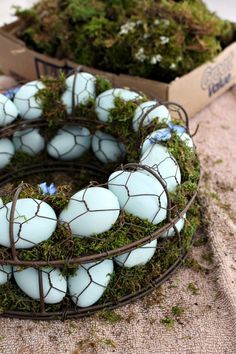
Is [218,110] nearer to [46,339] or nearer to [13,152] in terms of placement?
[13,152]

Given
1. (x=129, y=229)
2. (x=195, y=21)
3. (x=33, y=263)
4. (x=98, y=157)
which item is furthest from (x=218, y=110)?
(x=33, y=263)

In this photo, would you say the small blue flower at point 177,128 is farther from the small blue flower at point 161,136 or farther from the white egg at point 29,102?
the white egg at point 29,102

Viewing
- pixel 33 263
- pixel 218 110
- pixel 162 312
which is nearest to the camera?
pixel 33 263

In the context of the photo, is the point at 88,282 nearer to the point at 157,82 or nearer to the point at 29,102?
the point at 29,102

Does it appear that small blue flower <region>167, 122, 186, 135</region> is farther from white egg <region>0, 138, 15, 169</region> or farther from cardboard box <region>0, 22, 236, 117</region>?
white egg <region>0, 138, 15, 169</region>

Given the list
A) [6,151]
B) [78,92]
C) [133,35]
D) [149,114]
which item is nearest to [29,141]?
[6,151]

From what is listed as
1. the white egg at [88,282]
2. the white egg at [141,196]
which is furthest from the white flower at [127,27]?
the white egg at [88,282]
